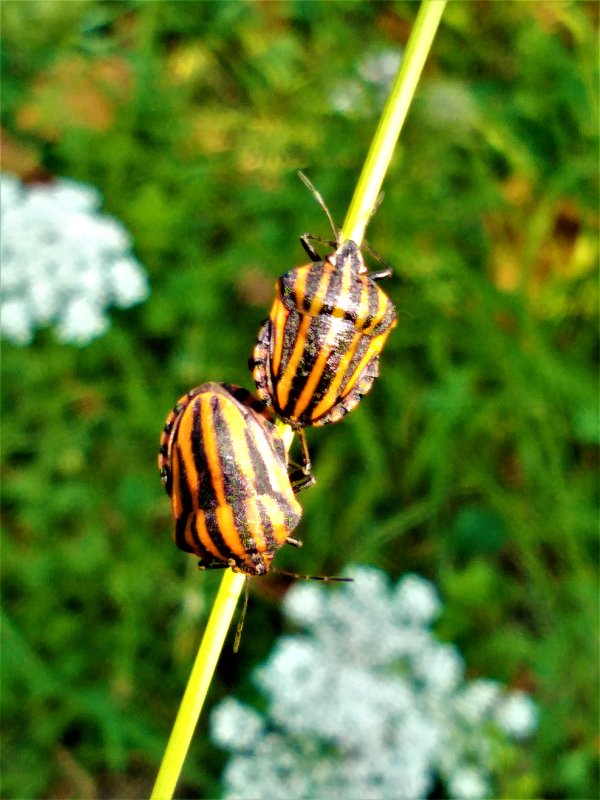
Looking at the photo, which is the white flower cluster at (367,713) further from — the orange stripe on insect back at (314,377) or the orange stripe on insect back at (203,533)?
the orange stripe on insect back at (314,377)

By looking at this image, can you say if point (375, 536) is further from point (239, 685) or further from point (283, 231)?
point (283, 231)

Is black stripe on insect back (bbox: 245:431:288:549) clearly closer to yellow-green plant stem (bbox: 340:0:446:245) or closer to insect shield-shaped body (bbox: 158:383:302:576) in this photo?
insect shield-shaped body (bbox: 158:383:302:576)

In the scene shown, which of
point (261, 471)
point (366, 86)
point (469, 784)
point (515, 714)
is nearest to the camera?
point (261, 471)

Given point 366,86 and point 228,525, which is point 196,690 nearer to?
point 228,525

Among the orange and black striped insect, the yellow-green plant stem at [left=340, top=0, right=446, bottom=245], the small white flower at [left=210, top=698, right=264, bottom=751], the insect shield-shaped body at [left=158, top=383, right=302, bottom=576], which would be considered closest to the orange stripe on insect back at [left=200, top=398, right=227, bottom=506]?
the insect shield-shaped body at [left=158, top=383, right=302, bottom=576]

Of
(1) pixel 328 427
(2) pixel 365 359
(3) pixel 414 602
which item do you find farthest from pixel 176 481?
(1) pixel 328 427

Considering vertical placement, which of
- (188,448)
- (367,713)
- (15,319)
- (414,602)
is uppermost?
(188,448)
